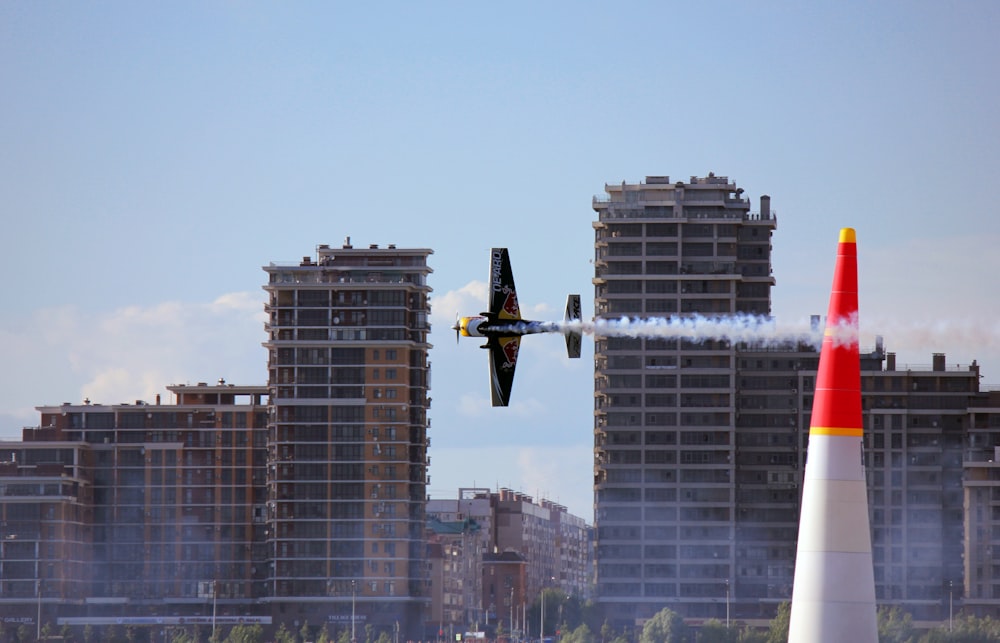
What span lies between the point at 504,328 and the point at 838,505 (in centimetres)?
4003

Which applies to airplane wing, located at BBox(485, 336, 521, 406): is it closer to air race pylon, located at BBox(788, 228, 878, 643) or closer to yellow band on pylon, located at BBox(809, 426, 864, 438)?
air race pylon, located at BBox(788, 228, 878, 643)

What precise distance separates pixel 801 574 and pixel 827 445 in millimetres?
3697

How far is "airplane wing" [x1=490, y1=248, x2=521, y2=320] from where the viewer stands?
9156cm

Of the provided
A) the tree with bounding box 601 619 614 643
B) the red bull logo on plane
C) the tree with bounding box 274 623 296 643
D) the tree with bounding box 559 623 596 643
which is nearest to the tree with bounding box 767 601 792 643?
the tree with bounding box 559 623 596 643

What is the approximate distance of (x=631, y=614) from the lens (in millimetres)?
194875

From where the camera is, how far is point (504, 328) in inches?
3583

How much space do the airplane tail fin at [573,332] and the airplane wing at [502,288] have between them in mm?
2676

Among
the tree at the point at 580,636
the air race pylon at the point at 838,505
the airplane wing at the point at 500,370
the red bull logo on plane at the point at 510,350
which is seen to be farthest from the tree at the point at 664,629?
the air race pylon at the point at 838,505

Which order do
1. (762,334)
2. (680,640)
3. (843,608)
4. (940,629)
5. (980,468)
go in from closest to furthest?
1. (843,608)
2. (762,334)
3. (940,629)
4. (680,640)
5. (980,468)

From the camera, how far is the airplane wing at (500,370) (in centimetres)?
9050

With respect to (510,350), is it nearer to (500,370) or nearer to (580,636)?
(500,370)

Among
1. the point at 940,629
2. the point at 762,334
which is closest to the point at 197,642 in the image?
the point at 940,629

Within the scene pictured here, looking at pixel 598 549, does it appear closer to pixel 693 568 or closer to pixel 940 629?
pixel 693 568

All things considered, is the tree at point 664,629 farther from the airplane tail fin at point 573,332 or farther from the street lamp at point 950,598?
the airplane tail fin at point 573,332
